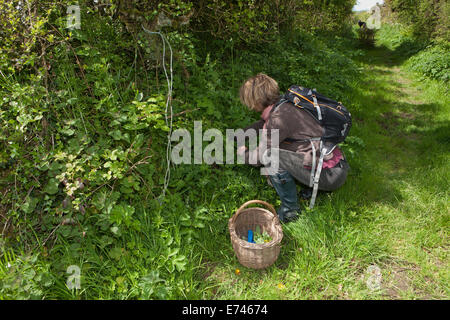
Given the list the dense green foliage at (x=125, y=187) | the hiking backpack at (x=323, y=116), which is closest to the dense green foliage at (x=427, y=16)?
the dense green foliage at (x=125, y=187)

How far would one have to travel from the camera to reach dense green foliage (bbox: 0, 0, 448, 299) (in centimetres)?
231

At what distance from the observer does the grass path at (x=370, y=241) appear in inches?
92.5

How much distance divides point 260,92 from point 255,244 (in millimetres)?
1416

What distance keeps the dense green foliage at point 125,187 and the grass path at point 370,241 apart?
2 cm

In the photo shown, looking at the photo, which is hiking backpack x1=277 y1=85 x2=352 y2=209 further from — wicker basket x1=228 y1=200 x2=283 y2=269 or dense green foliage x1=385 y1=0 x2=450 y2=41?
dense green foliage x1=385 y1=0 x2=450 y2=41

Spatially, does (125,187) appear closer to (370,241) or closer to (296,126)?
(296,126)

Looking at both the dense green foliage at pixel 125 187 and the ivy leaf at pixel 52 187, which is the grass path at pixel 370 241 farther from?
the ivy leaf at pixel 52 187

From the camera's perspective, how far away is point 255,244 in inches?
90.4

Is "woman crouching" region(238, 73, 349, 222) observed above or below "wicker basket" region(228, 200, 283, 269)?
above

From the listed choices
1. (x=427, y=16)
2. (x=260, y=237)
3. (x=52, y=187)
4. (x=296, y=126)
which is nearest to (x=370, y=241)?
(x=260, y=237)

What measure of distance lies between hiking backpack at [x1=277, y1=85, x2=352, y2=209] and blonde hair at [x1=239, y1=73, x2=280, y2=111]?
0.13 m

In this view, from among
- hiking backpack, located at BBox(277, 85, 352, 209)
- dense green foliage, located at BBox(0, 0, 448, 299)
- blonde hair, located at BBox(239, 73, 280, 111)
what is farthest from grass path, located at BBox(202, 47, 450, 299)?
blonde hair, located at BBox(239, 73, 280, 111)
